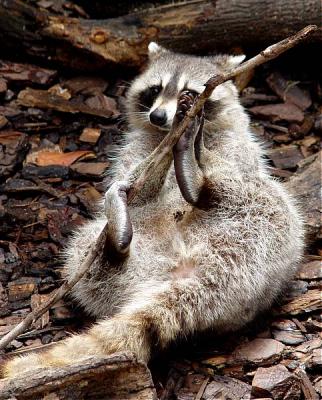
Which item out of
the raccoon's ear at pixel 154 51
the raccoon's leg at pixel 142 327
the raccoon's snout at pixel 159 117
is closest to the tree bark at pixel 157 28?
the raccoon's ear at pixel 154 51

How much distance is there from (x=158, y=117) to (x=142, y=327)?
1744 mm

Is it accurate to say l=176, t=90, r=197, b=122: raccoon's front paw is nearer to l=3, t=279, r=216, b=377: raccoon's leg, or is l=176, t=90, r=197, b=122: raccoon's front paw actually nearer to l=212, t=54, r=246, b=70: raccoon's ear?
l=3, t=279, r=216, b=377: raccoon's leg

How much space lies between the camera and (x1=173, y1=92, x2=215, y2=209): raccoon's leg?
5527 mm

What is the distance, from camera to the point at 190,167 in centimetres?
554

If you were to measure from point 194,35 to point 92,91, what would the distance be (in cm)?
118

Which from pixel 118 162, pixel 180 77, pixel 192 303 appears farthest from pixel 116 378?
pixel 180 77

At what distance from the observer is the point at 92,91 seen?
335 inches

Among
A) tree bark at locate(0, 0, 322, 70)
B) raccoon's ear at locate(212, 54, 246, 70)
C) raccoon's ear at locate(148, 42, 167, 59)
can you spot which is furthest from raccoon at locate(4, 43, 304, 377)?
tree bark at locate(0, 0, 322, 70)

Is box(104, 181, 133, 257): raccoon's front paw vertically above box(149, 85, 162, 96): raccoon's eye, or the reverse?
box(149, 85, 162, 96): raccoon's eye

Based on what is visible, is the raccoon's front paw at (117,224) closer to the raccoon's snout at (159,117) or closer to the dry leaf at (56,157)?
the raccoon's snout at (159,117)

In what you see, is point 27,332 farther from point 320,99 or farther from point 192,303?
point 320,99

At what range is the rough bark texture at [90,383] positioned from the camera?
441cm

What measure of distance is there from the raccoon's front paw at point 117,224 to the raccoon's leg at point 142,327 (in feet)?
1.11

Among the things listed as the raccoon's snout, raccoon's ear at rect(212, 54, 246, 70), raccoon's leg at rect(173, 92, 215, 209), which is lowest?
raccoon's leg at rect(173, 92, 215, 209)
